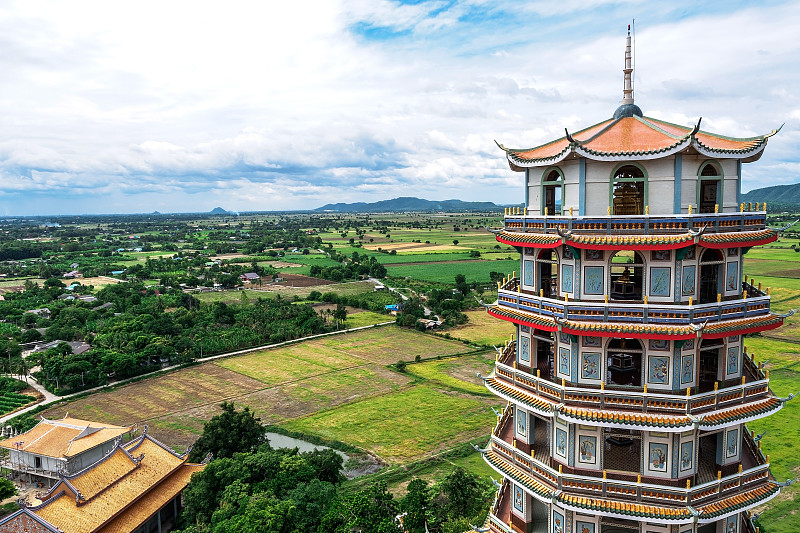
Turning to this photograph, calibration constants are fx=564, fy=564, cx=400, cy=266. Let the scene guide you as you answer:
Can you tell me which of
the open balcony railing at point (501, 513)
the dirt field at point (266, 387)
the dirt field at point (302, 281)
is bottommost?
the dirt field at point (266, 387)

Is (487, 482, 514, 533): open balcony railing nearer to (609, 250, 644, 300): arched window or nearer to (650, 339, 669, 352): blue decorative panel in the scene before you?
(650, 339, 669, 352): blue decorative panel

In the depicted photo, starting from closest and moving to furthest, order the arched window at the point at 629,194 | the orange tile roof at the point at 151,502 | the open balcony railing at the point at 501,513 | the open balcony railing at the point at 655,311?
1. the open balcony railing at the point at 655,311
2. the arched window at the point at 629,194
3. the open balcony railing at the point at 501,513
4. the orange tile roof at the point at 151,502

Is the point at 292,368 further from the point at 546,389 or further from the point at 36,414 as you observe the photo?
the point at 546,389

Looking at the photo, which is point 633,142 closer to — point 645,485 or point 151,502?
point 645,485

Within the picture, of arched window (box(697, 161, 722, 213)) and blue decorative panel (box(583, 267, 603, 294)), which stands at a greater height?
arched window (box(697, 161, 722, 213))

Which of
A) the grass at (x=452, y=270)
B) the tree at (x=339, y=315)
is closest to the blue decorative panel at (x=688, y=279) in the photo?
the tree at (x=339, y=315)

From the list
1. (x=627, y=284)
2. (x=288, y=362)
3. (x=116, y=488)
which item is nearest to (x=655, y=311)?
(x=627, y=284)

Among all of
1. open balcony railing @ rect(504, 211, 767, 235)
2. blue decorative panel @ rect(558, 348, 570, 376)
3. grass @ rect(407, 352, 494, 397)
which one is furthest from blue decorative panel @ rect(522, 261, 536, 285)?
grass @ rect(407, 352, 494, 397)

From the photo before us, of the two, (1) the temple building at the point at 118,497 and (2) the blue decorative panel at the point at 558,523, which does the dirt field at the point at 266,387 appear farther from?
(2) the blue decorative panel at the point at 558,523
